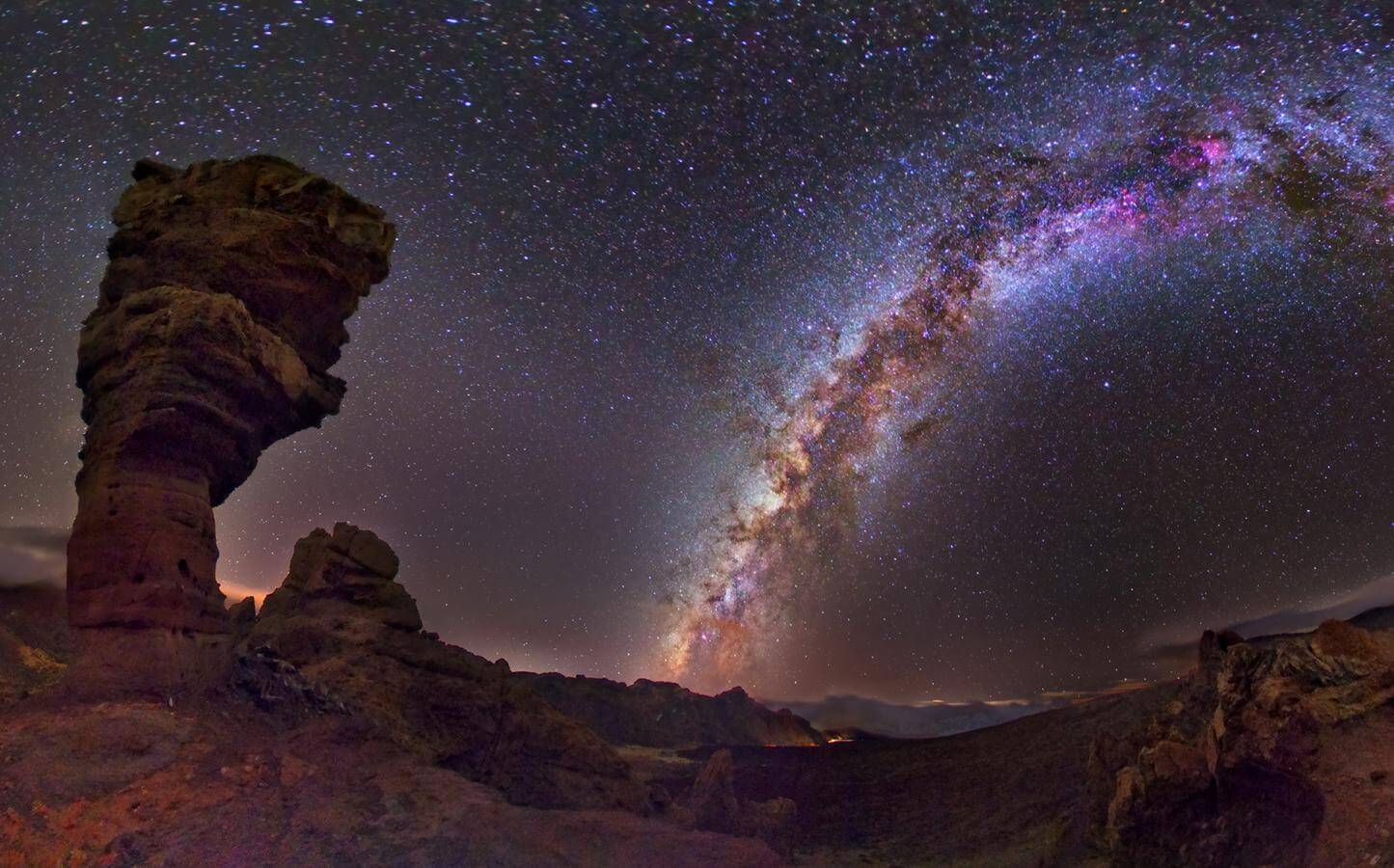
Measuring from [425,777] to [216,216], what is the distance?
14.0m

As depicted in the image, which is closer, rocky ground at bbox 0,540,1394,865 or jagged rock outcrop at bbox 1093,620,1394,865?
jagged rock outcrop at bbox 1093,620,1394,865

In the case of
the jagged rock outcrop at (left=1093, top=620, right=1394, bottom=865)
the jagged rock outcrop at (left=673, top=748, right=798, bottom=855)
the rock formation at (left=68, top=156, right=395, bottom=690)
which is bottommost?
the jagged rock outcrop at (left=673, top=748, right=798, bottom=855)

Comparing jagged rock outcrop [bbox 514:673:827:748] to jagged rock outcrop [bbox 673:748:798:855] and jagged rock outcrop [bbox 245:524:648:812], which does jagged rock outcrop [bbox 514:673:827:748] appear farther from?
jagged rock outcrop [bbox 245:524:648:812]

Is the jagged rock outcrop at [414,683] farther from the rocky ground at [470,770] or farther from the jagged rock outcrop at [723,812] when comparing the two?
the jagged rock outcrop at [723,812]

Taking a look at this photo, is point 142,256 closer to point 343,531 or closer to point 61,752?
point 343,531

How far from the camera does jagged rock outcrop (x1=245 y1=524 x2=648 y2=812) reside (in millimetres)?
15922

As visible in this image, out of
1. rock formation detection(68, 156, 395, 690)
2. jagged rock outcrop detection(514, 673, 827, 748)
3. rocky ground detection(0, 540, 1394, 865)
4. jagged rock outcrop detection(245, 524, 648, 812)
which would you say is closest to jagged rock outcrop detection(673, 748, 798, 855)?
rocky ground detection(0, 540, 1394, 865)

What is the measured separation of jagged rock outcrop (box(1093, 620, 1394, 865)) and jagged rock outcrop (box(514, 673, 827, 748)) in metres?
46.5

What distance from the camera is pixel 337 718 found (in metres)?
14.5

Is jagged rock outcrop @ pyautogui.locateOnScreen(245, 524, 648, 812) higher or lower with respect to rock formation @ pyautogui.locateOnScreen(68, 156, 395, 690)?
lower

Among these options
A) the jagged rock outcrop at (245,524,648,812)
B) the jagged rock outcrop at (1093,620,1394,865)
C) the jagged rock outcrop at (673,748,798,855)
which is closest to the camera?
the jagged rock outcrop at (1093,620,1394,865)

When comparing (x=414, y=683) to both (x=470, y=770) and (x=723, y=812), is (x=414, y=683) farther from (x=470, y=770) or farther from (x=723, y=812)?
(x=723, y=812)

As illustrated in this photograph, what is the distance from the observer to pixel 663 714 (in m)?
59.4

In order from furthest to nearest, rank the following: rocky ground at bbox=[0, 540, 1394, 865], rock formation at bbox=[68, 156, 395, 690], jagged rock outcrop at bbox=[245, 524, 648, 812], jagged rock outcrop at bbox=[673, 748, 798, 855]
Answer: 1. jagged rock outcrop at bbox=[673, 748, 798, 855]
2. jagged rock outcrop at bbox=[245, 524, 648, 812]
3. rock formation at bbox=[68, 156, 395, 690]
4. rocky ground at bbox=[0, 540, 1394, 865]
